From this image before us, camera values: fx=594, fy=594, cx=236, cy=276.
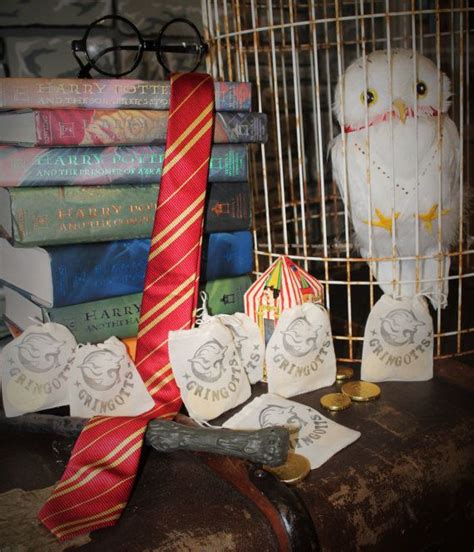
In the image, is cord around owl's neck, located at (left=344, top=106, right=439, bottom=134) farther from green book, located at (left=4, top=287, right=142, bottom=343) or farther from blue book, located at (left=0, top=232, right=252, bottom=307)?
green book, located at (left=4, top=287, right=142, bottom=343)

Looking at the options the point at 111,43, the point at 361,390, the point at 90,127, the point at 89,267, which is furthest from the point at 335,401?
the point at 111,43

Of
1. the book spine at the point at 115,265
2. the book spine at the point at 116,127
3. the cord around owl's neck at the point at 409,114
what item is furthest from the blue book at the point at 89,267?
the cord around owl's neck at the point at 409,114

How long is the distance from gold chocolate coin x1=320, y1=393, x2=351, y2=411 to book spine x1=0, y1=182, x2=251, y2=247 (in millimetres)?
268

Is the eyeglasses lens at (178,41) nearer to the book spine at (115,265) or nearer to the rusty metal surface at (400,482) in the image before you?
the book spine at (115,265)

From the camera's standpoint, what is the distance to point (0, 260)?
2.83 feet

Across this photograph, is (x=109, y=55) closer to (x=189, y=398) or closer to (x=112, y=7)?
(x=112, y=7)

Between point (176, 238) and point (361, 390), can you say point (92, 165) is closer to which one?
A: point (176, 238)

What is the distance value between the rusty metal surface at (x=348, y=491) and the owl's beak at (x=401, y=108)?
1.30 feet

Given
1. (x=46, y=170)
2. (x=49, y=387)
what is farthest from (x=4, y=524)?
(x=46, y=170)

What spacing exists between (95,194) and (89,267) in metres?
0.09

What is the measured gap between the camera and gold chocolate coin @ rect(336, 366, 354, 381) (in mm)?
822

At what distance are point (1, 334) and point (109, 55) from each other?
51cm

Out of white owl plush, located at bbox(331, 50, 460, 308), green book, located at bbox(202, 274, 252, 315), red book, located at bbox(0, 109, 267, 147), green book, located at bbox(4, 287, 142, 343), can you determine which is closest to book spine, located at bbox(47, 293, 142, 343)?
green book, located at bbox(4, 287, 142, 343)

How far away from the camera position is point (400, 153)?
850mm
